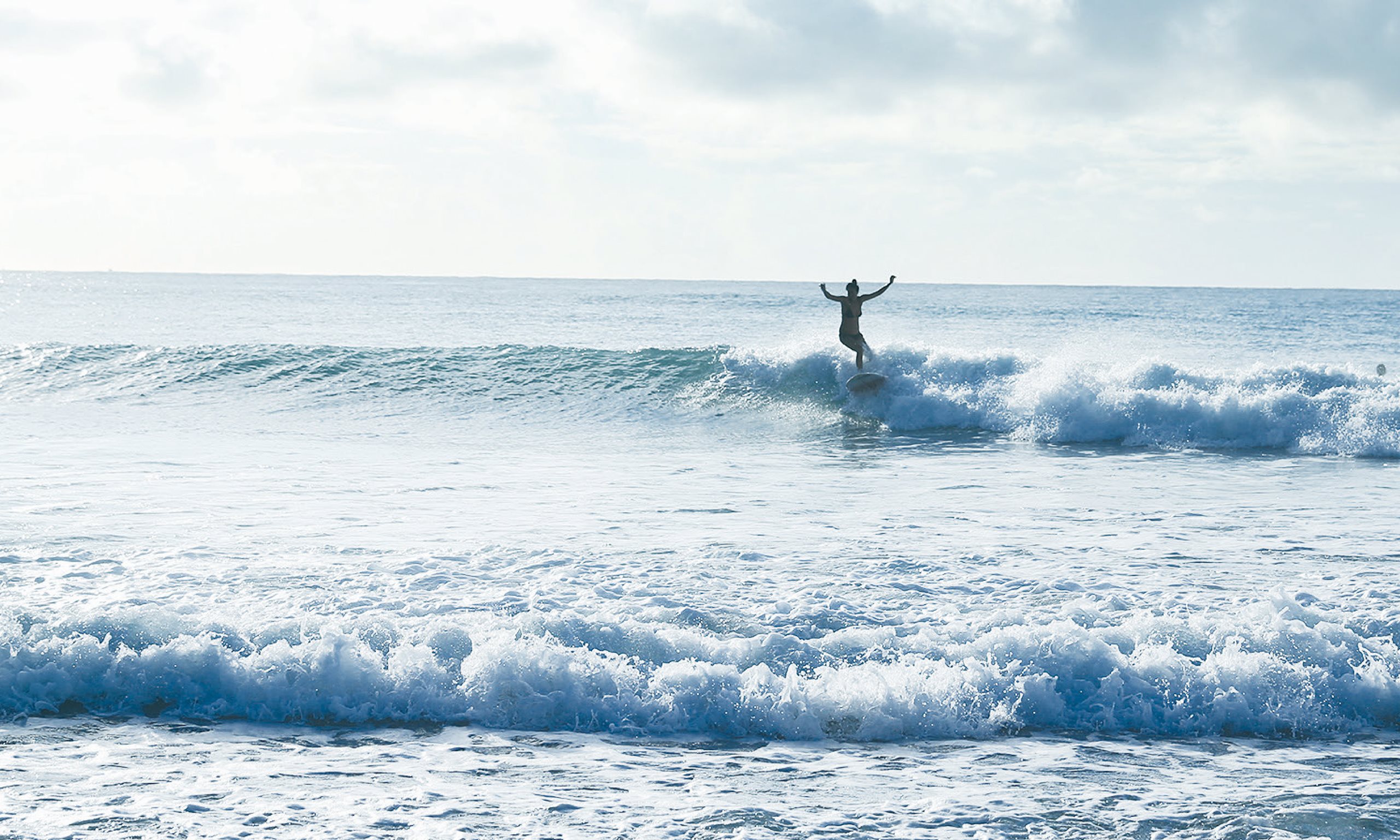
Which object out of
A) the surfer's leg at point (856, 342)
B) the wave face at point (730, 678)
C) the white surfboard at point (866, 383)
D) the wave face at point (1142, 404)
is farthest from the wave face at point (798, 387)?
the wave face at point (730, 678)

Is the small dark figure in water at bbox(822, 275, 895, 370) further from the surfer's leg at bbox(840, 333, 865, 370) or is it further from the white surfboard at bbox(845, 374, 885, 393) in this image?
the white surfboard at bbox(845, 374, 885, 393)

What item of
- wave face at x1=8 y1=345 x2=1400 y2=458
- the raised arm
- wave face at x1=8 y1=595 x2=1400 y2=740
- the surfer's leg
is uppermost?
the raised arm

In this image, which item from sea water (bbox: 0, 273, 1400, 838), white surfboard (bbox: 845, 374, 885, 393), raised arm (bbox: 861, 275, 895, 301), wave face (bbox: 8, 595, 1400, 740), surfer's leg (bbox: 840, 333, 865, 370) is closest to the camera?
sea water (bbox: 0, 273, 1400, 838)

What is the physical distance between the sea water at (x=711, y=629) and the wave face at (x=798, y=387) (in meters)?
0.12

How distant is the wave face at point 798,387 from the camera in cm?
1467

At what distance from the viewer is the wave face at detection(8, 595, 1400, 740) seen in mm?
4984

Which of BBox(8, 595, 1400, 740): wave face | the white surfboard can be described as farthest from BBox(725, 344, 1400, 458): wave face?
BBox(8, 595, 1400, 740): wave face

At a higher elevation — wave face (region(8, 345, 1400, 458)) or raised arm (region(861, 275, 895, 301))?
raised arm (region(861, 275, 895, 301))

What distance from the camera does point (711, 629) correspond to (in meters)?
5.95

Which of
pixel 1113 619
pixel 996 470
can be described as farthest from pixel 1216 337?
pixel 1113 619

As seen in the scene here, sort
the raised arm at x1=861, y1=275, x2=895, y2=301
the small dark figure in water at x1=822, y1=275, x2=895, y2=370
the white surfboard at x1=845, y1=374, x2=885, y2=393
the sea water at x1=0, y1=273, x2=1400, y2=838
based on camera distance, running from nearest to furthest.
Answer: the sea water at x1=0, y1=273, x2=1400, y2=838 < the raised arm at x1=861, y1=275, x2=895, y2=301 < the small dark figure in water at x1=822, y1=275, x2=895, y2=370 < the white surfboard at x1=845, y1=374, x2=885, y2=393

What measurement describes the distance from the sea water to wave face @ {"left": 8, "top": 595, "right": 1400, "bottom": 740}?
18 mm

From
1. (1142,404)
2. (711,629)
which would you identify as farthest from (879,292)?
(711,629)

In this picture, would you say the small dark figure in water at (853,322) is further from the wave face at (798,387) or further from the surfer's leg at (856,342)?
the wave face at (798,387)
